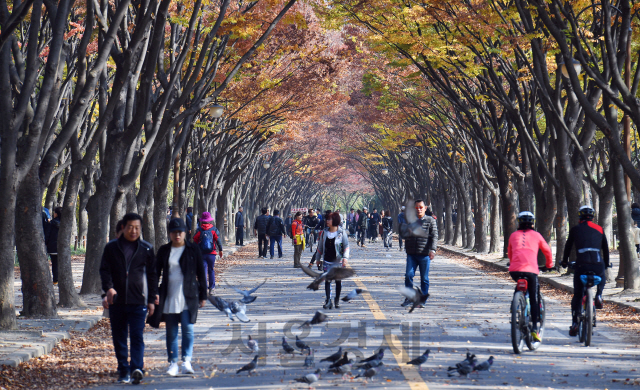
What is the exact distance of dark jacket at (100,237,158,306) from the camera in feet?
22.5

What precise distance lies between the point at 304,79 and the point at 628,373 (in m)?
17.6

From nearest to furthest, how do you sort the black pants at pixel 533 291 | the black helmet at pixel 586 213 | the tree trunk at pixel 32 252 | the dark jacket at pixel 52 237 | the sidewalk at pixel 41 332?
the sidewalk at pixel 41 332
the black pants at pixel 533 291
the black helmet at pixel 586 213
the tree trunk at pixel 32 252
the dark jacket at pixel 52 237

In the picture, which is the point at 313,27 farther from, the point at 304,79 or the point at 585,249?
the point at 585,249

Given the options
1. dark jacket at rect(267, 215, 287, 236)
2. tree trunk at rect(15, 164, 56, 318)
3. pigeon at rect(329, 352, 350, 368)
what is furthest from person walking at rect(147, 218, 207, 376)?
dark jacket at rect(267, 215, 287, 236)

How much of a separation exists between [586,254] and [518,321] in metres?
1.42

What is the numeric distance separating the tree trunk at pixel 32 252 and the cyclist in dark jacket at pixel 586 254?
22.0 feet

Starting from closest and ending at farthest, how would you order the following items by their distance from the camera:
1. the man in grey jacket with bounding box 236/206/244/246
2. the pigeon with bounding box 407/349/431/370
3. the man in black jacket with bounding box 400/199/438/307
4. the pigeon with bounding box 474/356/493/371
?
the pigeon with bounding box 474/356/493/371 < the pigeon with bounding box 407/349/431/370 < the man in black jacket with bounding box 400/199/438/307 < the man in grey jacket with bounding box 236/206/244/246

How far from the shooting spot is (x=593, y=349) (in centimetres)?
841

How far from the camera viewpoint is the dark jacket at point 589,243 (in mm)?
8898

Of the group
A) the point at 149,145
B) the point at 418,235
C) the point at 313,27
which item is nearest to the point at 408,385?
the point at 418,235

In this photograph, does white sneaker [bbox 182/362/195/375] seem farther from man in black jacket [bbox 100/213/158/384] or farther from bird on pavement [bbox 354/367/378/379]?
bird on pavement [bbox 354/367/378/379]

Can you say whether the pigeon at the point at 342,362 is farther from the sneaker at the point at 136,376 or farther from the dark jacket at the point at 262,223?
the dark jacket at the point at 262,223

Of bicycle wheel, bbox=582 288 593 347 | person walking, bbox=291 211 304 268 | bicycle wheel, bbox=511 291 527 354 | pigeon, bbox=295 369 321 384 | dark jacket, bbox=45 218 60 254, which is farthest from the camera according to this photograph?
person walking, bbox=291 211 304 268

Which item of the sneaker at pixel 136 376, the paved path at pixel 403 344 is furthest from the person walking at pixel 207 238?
the sneaker at pixel 136 376
